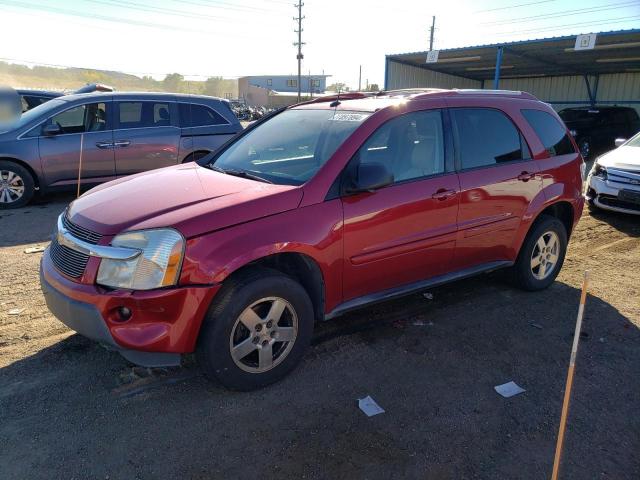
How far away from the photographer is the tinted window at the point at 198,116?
8.27m

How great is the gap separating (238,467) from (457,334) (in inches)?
83.1

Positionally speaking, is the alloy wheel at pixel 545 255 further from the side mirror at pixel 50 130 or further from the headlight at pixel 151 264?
the side mirror at pixel 50 130

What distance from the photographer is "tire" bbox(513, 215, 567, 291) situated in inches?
179

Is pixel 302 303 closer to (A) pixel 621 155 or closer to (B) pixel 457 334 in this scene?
(B) pixel 457 334

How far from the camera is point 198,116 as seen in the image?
8.35 meters

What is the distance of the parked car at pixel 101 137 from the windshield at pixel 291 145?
3845 millimetres

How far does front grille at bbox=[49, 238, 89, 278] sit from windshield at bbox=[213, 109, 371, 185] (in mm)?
1289

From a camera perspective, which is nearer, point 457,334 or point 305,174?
point 305,174

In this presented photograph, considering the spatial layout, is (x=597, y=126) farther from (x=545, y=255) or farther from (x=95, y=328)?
(x=95, y=328)

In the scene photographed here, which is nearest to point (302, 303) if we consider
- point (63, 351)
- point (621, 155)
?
point (63, 351)

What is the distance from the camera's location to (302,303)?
3080mm

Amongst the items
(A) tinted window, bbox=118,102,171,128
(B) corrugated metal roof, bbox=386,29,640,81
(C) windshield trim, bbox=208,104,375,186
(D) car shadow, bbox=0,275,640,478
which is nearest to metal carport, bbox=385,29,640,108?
(B) corrugated metal roof, bbox=386,29,640,81

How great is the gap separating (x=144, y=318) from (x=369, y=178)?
1.62m

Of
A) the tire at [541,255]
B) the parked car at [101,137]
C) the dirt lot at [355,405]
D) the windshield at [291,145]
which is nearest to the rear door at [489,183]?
the tire at [541,255]
